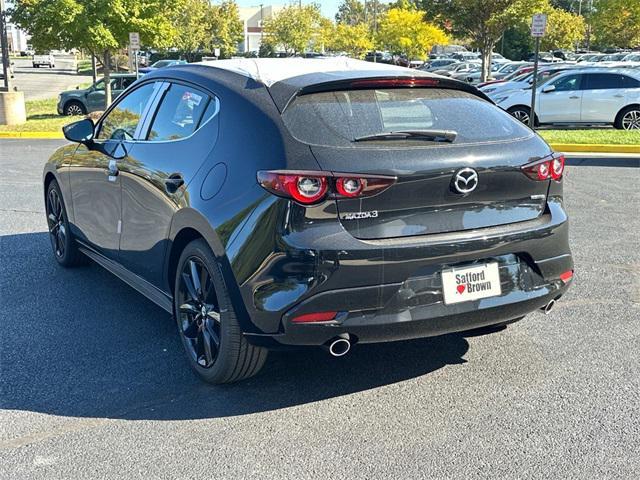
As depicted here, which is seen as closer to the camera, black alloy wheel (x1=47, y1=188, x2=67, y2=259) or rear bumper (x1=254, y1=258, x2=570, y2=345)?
rear bumper (x1=254, y1=258, x2=570, y2=345)

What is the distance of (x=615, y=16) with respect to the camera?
4525 cm

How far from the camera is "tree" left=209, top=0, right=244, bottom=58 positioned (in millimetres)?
60906

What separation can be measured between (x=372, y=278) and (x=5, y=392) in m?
2.08

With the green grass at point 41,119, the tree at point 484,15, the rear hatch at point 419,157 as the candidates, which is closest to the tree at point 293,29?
the tree at point 484,15

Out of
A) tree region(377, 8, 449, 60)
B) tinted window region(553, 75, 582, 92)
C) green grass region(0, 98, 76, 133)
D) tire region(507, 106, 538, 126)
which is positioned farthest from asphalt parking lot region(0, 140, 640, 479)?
tree region(377, 8, 449, 60)

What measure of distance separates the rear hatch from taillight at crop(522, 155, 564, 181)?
0.03 metres

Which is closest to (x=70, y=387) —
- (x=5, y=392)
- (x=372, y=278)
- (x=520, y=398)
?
(x=5, y=392)

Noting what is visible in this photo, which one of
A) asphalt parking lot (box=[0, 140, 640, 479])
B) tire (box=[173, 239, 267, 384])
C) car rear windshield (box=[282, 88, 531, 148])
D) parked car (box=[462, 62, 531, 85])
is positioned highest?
parked car (box=[462, 62, 531, 85])

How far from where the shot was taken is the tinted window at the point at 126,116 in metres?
4.84

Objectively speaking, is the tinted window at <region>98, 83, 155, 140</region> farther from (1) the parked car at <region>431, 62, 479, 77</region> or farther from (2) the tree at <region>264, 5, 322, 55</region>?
(2) the tree at <region>264, 5, 322, 55</region>

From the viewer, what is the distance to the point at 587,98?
1811 centimetres

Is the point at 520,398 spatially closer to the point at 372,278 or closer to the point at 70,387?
the point at 372,278

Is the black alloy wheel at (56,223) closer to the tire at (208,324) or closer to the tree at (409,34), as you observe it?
the tire at (208,324)

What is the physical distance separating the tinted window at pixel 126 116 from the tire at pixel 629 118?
1572 centimetres
